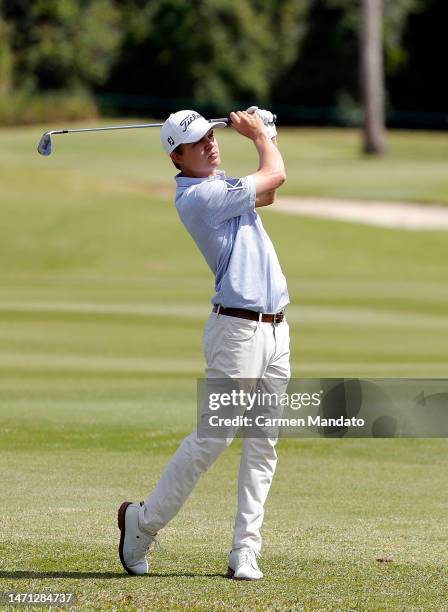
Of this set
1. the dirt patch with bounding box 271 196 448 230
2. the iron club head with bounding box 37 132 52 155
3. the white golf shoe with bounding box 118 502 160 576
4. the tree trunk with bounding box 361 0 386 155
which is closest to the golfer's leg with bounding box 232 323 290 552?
the white golf shoe with bounding box 118 502 160 576

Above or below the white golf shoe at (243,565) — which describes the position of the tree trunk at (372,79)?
above

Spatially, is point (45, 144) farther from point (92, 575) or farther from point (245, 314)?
point (92, 575)

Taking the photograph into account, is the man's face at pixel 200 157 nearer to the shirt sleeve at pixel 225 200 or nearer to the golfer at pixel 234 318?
the golfer at pixel 234 318

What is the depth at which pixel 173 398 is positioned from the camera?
38.4 feet

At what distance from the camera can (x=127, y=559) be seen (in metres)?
6.05

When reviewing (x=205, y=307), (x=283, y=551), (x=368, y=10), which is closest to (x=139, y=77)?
(x=368, y=10)

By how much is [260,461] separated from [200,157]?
54.6 inches

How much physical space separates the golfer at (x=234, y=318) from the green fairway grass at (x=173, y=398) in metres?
0.23

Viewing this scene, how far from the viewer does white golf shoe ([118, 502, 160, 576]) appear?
6055 mm

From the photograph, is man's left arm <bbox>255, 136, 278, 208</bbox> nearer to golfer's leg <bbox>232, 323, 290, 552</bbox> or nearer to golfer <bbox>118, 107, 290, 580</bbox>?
golfer <bbox>118, 107, 290, 580</bbox>

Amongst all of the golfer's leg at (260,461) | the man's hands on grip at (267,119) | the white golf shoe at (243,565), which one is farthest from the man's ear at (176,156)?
the white golf shoe at (243,565)

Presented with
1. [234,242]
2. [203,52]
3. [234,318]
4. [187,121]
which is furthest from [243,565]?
[203,52]

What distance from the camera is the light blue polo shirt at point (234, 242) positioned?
6.03 metres

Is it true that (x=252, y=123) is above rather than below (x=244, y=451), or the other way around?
above
